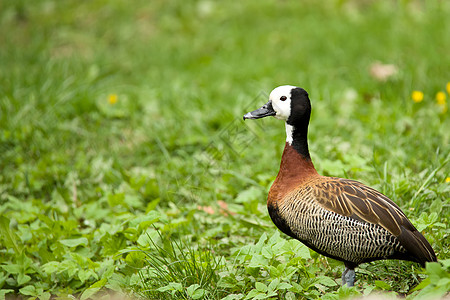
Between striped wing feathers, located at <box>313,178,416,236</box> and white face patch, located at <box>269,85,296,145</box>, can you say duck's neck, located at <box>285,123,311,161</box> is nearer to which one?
white face patch, located at <box>269,85,296,145</box>

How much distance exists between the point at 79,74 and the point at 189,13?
2.66 meters

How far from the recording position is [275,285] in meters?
2.32

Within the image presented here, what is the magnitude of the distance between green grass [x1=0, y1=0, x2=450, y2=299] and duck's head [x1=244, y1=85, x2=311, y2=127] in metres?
0.65

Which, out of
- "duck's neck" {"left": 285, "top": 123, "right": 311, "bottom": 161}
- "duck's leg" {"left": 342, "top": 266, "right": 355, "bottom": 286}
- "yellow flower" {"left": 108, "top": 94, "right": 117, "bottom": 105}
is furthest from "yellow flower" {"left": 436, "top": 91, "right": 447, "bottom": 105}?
"yellow flower" {"left": 108, "top": 94, "right": 117, "bottom": 105}

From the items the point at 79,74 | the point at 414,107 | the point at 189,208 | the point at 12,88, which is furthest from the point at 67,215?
the point at 414,107

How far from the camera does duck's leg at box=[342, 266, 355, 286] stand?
8.12 ft

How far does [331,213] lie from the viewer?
2.41 metres

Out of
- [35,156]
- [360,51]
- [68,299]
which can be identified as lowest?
[68,299]

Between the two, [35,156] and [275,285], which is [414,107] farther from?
[35,156]

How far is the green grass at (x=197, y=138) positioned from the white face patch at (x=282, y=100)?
26.3 inches

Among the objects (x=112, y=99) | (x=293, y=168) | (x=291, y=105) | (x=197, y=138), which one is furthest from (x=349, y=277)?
(x=112, y=99)

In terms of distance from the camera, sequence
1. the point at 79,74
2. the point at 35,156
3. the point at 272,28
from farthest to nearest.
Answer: the point at 272,28 < the point at 79,74 < the point at 35,156

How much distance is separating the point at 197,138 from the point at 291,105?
200cm

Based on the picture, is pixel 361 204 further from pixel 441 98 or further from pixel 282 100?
pixel 441 98
